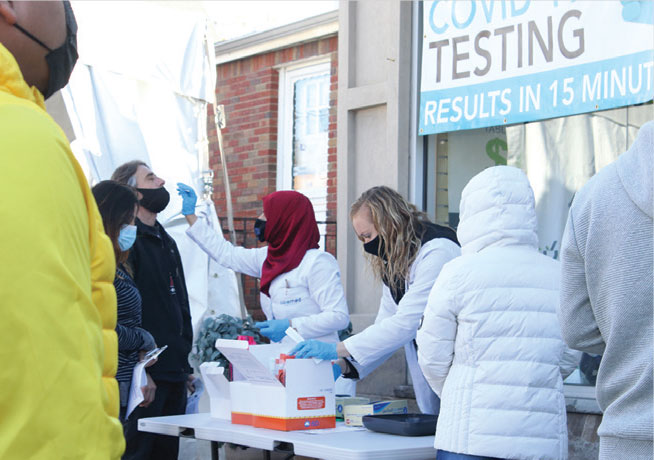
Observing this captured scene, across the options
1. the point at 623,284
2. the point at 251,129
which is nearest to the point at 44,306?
the point at 623,284

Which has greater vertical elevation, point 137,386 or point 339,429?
point 137,386

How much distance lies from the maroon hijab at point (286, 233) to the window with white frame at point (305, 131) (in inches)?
151

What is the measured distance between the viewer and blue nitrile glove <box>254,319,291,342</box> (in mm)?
4605

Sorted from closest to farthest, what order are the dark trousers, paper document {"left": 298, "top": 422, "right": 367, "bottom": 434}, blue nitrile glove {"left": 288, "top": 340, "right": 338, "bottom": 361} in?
paper document {"left": 298, "top": 422, "right": 367, "bottom": 434} → blue nitrile glove {"left": 288, "top": 340, "right": 338, "bottom": 361} → the dark trousers

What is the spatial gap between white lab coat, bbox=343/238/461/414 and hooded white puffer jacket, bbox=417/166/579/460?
926mm

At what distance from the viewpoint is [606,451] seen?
1.98 metres

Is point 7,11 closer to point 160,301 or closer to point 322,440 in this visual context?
point 322,440

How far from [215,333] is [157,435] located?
1.51m

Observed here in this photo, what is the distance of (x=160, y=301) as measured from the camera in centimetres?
454

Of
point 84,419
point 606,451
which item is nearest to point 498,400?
point 606,451

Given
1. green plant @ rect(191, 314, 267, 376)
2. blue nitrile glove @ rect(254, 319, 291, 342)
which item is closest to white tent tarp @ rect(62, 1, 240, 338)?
green plant @ rect(191, 314, 267, 376)

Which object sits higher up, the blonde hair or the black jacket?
the blonde hair

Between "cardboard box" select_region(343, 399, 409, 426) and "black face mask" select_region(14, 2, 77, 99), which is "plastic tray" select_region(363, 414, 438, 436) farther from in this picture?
"black face mask" select_region(14, 2, 77, 99)

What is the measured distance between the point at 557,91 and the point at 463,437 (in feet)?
10.3
